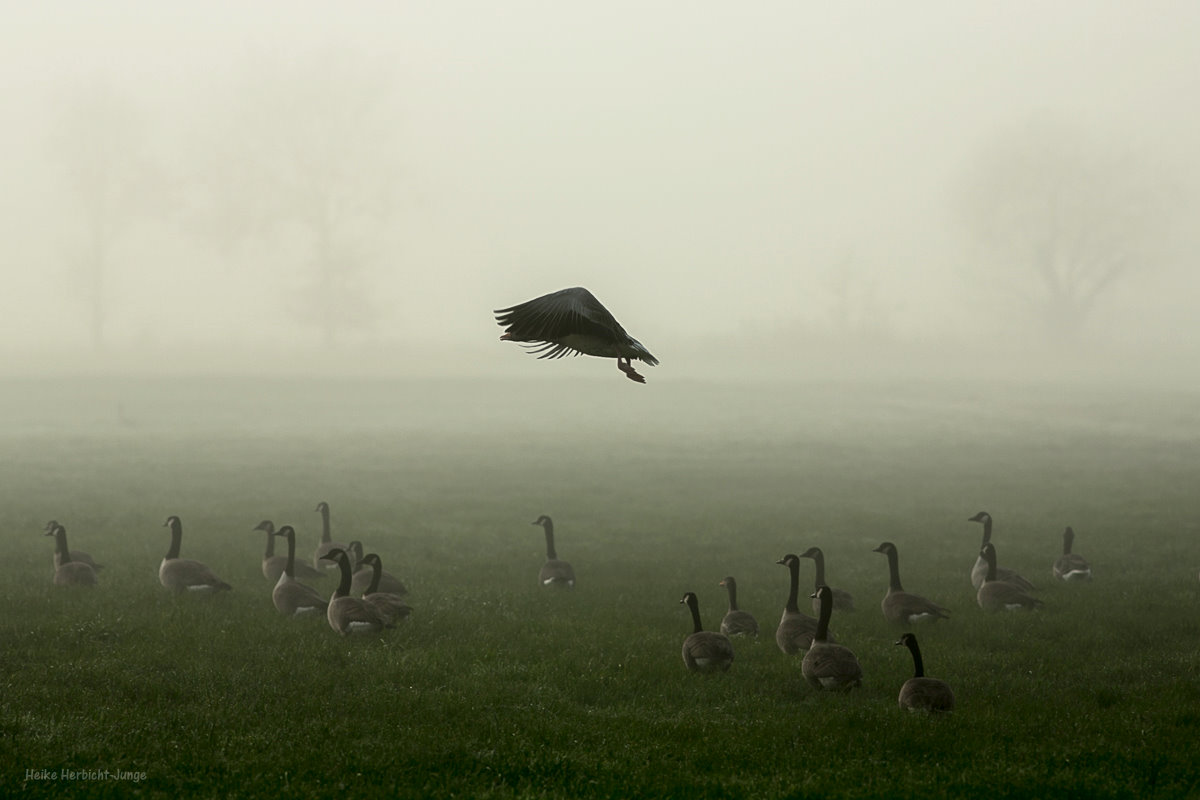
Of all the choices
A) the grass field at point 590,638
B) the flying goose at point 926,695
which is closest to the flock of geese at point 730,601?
the flying goose at point 926,695

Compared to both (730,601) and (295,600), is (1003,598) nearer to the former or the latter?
(730,601)

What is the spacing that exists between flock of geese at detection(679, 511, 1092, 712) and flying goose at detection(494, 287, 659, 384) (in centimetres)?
572

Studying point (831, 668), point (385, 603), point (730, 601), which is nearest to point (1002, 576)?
point (730, 601)

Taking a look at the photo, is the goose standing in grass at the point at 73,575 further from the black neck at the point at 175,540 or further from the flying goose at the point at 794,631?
the flying goose at the point at 794,631

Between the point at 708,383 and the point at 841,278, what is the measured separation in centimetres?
3478

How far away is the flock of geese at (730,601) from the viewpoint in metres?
13.1

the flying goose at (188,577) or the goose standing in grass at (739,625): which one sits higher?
the flying goose at (188,577)

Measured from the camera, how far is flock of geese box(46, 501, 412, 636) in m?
15.7

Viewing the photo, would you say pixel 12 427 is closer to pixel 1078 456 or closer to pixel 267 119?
pixel 267 119

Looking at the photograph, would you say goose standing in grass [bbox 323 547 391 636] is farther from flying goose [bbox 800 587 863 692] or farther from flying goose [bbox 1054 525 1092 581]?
flying goose [bbox 1054 525 1092 581]

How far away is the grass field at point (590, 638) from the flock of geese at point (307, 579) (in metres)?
0.42

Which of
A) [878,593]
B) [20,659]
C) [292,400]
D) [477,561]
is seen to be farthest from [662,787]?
[292,400]

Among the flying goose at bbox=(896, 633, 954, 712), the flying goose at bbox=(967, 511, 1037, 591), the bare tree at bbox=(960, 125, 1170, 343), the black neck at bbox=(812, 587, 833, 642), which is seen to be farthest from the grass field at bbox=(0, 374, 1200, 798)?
the bare tree at bbox=(960, 125, 1170, 343)

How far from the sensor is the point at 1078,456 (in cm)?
4534
